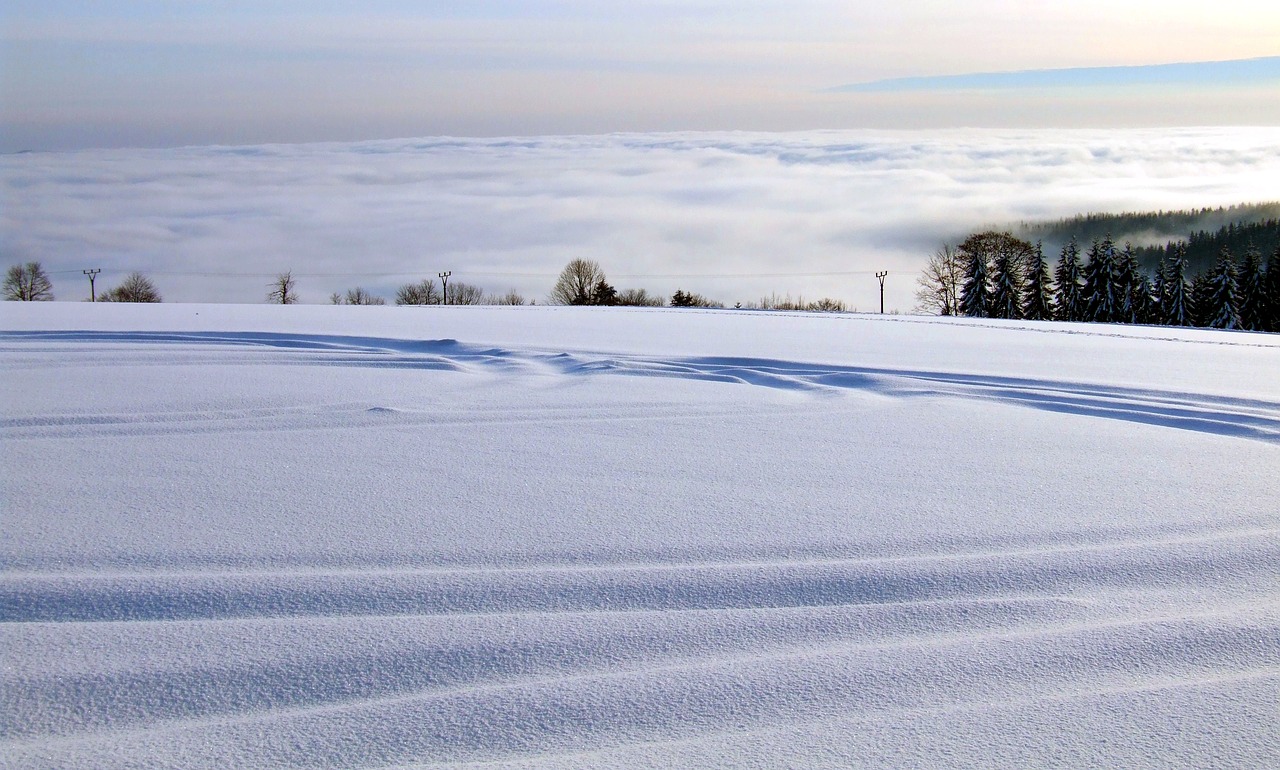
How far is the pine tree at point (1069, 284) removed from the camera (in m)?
46.5

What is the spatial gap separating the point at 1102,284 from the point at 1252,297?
596 centimetres

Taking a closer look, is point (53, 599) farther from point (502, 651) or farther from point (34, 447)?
point (34, 447)

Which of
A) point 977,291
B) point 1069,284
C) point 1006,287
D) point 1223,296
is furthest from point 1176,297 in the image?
point 977,291

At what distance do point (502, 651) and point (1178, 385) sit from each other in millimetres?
5517

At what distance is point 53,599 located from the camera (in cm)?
252

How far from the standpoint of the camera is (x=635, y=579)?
269 centimetres

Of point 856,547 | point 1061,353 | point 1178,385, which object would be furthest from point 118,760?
point 1061,353

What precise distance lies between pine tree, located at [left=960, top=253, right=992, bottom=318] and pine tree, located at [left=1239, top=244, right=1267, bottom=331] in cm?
1039

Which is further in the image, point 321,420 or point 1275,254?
point 1275,254

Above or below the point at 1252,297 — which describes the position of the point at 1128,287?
above

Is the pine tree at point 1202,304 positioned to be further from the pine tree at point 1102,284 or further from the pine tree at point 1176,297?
the pine tree at point 1102,284

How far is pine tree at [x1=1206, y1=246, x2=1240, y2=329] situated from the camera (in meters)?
41.1

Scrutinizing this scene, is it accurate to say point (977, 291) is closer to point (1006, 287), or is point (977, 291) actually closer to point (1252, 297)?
point (1006, 287)

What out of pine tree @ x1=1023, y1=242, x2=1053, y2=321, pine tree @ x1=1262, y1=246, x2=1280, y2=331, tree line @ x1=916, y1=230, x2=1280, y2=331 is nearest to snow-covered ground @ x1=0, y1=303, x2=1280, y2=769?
tree line @ x1=916, y1=230, x2=1280, y2=331
